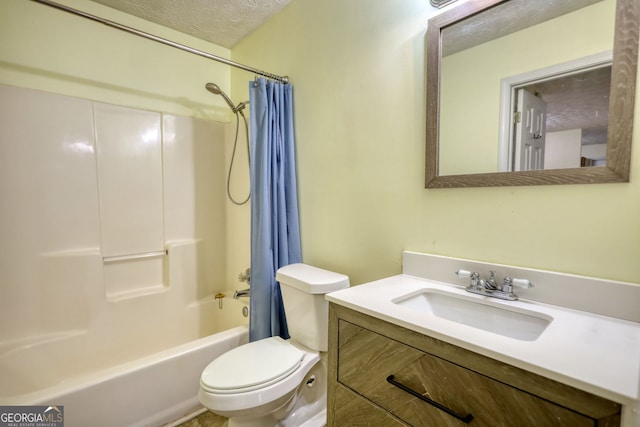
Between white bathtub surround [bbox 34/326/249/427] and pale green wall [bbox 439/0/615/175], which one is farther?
white bathtub surround [bbox 34/326/249/427]

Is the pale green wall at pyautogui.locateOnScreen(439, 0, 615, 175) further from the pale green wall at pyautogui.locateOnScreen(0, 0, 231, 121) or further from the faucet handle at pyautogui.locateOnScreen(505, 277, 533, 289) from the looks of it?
the pale green wall at pyautogui.locateOnScreen(0, 0, 231, 121)

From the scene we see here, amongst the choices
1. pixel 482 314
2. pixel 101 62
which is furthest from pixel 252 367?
pixel 101 62

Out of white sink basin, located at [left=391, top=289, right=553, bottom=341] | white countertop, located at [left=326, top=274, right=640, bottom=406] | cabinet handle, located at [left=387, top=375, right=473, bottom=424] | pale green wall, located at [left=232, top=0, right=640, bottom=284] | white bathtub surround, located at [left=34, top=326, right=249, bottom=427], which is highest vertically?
pale green wall, located at [left=232, top=0, right=640, bottom=284]

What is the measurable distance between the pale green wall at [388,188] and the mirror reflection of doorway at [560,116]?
9cm

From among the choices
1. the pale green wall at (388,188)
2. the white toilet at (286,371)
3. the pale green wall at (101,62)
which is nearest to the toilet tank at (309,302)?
the white toilet at (286,371)

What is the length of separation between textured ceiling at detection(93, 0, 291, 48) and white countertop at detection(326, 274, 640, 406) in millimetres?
1882

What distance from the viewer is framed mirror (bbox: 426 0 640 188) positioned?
2.74 feet

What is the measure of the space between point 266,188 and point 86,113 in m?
1.25

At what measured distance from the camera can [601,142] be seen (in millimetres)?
854

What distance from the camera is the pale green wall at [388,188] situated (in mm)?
893

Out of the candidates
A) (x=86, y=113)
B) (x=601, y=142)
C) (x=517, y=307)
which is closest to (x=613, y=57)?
(x=601, y=142)

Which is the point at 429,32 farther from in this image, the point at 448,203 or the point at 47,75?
the point at 47,75

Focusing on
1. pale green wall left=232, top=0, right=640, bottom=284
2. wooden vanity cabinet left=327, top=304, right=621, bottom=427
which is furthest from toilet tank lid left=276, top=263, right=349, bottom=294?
wooden vanity cabinet left=327, top=304, right=621, bottom=427

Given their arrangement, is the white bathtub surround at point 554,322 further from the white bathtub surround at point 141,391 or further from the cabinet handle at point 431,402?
the white bathtub surround at point 141,391
